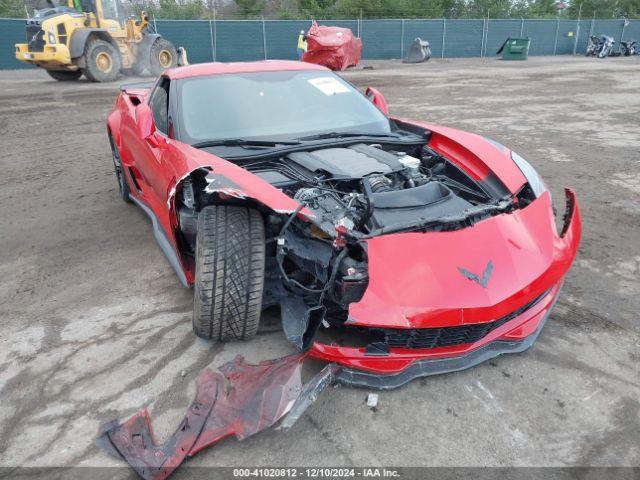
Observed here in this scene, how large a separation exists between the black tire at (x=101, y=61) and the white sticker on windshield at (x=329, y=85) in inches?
484

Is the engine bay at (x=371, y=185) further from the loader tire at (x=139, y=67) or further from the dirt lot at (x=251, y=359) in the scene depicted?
the loader tire at (x=139, y=67)

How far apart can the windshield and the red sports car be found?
18 millimetres

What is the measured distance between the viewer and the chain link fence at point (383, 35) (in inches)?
837

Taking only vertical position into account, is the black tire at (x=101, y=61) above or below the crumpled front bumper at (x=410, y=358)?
above

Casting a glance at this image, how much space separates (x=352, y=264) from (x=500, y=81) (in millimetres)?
14209

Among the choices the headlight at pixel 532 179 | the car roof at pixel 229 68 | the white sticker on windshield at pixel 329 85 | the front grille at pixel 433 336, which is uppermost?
the car roof at pixel 229 68

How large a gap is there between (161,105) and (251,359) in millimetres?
2222

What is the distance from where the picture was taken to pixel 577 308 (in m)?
2.97

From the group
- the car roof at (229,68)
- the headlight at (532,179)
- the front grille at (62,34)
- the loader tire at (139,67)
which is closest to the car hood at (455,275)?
the headlight at (532,179)

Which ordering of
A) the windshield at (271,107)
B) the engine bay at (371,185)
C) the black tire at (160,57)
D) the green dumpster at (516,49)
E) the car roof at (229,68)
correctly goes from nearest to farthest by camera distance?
1. the engine bay at (371,185)
2. the windshield at (271,107)
3. the car roof at (229,68)
4. the black tire at (160,57)
5. the green dumpster at (516,49)

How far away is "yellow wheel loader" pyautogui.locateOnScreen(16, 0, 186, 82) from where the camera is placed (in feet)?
43.7

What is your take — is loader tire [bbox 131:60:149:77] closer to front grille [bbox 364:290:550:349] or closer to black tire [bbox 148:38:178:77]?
black tire [bbox 148:38:178:77]

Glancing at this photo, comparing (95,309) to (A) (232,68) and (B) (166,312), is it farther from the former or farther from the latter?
(A) (232,68)

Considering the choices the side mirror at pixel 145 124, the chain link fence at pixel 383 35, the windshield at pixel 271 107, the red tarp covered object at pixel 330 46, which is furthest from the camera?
the chain link fence at pixel 383 35
